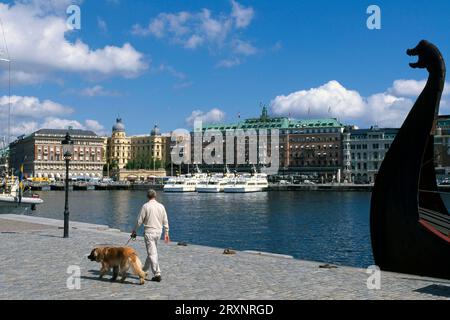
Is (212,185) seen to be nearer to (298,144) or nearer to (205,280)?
(298,144)

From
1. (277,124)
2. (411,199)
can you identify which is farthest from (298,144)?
(411,199)

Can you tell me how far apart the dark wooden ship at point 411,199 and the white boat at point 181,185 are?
388 feet

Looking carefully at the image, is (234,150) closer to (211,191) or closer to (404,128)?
(211,191)

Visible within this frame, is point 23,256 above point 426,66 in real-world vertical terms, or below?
below

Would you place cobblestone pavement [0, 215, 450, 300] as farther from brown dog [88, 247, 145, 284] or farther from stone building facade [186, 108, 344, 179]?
stone building facade [186, 108, 344, 179]

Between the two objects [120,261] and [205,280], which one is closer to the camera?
[120,261]

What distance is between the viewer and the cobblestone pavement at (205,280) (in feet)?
35.0

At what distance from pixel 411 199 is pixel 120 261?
749 centimetres

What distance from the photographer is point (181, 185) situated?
134 m

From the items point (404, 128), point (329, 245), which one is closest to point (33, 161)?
point (329, 245)

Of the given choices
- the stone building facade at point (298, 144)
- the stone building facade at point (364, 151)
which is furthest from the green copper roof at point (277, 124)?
the stone building facade at point (364, 151)

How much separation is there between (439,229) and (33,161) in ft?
621

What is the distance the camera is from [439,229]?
46.4 feet
